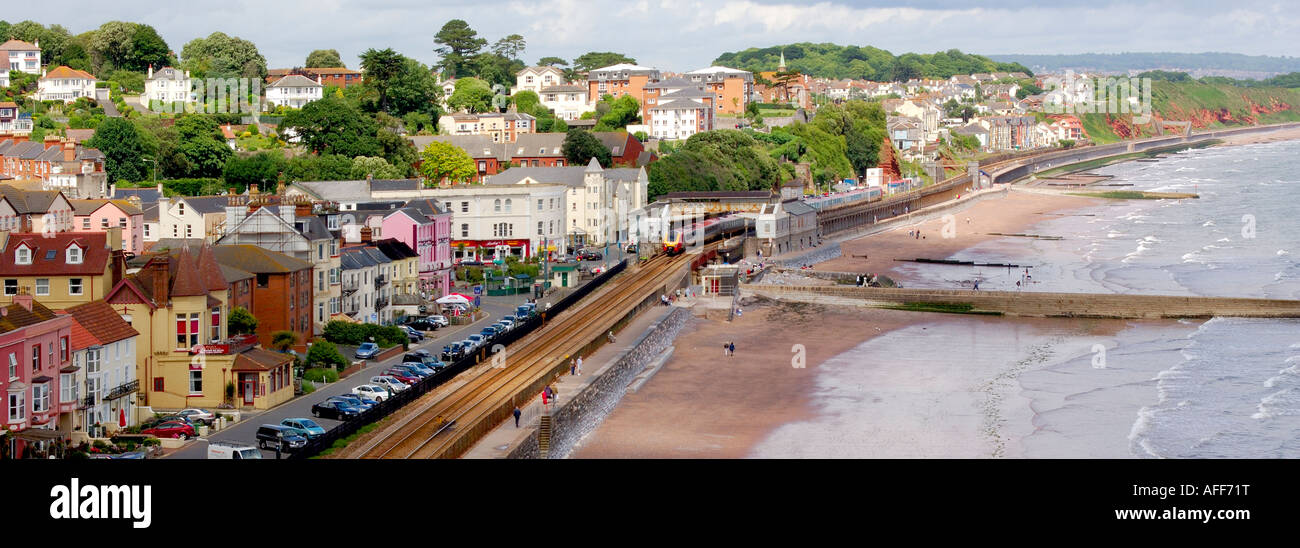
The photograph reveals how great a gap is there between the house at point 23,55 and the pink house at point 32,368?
9725 cm

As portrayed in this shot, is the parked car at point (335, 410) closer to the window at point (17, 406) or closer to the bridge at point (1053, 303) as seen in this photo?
the window at point (17, 406)

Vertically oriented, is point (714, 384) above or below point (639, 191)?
below

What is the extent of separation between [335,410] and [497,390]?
15.5ft

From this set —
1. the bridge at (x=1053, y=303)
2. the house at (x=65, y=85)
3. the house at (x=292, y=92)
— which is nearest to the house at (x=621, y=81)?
the house at (x=292, y=92)

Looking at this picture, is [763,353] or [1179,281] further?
[1179,281]

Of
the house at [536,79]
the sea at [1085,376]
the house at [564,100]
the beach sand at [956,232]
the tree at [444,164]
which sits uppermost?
the house at [536,79]

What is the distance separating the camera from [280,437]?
1271 inches

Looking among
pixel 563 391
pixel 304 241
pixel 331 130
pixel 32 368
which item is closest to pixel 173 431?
pixel 32 368

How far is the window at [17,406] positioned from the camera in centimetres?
3027

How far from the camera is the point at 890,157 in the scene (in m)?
168
